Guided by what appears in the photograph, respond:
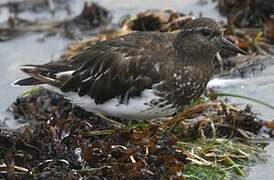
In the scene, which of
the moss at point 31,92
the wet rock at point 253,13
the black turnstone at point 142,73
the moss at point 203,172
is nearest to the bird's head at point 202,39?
the black turnstone at point 142,73

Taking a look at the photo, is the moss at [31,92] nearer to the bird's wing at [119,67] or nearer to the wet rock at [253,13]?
the bird's wing at [119,67]

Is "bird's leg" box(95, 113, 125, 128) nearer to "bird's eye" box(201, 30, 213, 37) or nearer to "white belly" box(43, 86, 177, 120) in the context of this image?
"white belly" box(43, 86, 177, 120)

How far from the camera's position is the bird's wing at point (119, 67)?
4.16 m

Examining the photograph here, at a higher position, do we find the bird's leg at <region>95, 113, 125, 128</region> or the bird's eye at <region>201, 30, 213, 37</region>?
the bird's eye at <region>201, 30, 213, 37</region>

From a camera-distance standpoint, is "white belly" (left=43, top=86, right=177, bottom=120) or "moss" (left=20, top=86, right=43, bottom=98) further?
"moss" (left=20, top=86, right=43, bottom=98)

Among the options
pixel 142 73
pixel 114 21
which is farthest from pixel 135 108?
pixel 114 21

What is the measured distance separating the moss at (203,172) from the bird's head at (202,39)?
0.67 m

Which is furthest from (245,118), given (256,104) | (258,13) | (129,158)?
(258,13)

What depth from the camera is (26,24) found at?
645 cm

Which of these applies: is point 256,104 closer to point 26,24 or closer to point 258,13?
point 258,13

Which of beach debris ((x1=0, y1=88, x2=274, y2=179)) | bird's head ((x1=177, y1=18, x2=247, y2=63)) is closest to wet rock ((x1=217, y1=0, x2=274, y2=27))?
beach debris ((x1=0, y1=88, x2=274, y2=179))

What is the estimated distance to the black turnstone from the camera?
13.5 feet

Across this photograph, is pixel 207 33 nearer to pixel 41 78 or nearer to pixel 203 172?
pixel 203 172

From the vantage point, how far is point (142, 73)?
4.17m
